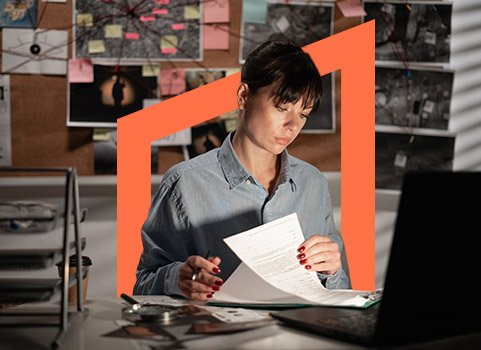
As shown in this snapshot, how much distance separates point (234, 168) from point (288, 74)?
0.29 m

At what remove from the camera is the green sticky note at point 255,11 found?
282 centimetres

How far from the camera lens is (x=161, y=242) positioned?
75.8 inches

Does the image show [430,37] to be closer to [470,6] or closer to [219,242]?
[470,6]

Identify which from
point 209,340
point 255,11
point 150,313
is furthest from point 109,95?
point 209,340

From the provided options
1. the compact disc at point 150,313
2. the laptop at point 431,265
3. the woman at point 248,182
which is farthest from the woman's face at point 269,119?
the laptop at point 431,265

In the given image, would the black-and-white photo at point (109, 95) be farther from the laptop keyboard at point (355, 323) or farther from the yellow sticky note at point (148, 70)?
the laptop keyboard at point (355, 323)

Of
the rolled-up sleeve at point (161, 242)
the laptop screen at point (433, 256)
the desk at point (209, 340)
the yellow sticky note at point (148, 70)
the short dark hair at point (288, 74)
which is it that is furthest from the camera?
the yellow sticky note at point (148, 70)

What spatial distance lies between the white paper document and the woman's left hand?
14 millimetres

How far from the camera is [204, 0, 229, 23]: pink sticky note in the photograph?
2.79m

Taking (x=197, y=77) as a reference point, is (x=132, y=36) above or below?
above

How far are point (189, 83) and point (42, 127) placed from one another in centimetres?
55

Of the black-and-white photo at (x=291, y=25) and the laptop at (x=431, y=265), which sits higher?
the black-and-white photo at (x=291, y=25)

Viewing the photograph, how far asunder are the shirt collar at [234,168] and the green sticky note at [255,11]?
0.88m

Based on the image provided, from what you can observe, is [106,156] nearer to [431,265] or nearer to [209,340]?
[209,340]
